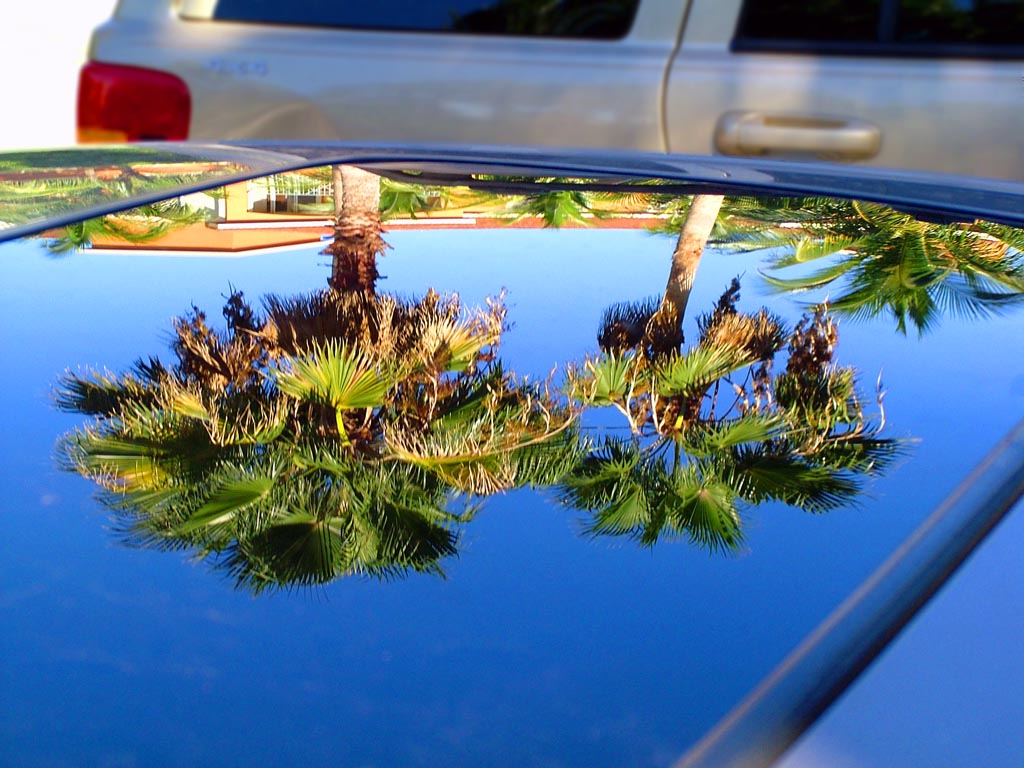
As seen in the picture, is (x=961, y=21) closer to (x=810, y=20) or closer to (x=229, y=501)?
(x=810, y=20)

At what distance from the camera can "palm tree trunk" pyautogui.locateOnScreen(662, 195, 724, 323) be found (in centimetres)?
122

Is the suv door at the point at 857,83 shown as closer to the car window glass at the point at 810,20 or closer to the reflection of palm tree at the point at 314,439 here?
the car window glass at the point at 810,20

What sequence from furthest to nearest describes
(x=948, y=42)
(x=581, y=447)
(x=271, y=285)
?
(x=948, y=42) → (x=271, y=285) → (x=581, y=447)

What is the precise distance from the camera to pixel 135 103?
10.9 ft

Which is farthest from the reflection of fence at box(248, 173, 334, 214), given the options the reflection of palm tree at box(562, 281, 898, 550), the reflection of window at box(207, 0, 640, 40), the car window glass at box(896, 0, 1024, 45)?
the car window glass at box(896, 0, 1024, 45)

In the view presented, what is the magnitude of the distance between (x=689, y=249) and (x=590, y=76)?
1962 mm

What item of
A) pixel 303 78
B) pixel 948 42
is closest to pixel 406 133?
pixel 303 78

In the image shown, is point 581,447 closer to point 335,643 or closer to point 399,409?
point 399,409

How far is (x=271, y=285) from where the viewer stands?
1261 mm

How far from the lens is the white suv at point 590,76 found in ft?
9.79

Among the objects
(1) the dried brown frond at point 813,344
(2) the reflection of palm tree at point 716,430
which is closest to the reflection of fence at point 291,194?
(2) the reflection of palm tree at point 716,430

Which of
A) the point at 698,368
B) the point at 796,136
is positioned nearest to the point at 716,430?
the point at 698,368

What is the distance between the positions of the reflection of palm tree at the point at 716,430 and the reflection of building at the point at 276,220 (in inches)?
17.4

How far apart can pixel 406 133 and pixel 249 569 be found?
2.69 meters
